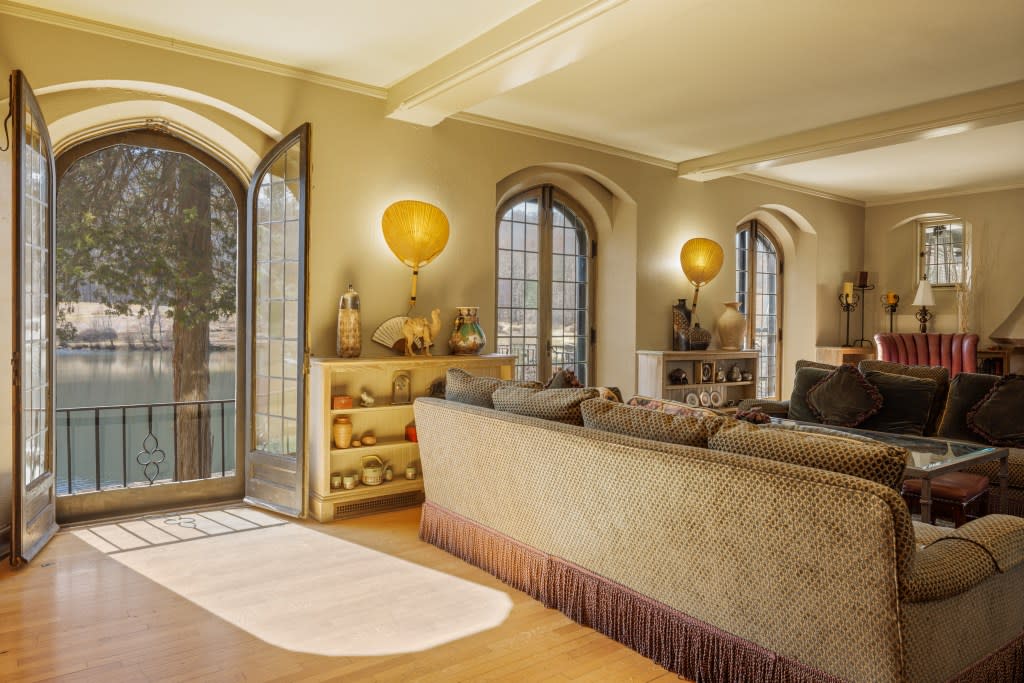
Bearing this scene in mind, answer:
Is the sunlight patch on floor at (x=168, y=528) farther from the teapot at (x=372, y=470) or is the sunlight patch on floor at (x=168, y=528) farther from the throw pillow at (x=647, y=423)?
the throw pillow at (x=647, y=423)

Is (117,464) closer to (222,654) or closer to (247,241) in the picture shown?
(247,241)

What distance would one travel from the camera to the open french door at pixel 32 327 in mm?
3139

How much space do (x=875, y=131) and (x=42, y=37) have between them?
5.30 metres

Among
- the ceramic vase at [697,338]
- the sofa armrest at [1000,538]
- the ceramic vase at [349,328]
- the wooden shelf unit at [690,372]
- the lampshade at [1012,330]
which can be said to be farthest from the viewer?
the lampshade at [1012,330]

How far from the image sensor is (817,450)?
2.06 metres

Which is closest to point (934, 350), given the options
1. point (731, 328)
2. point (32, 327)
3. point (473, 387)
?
point (731, 328)

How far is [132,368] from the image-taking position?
15.2ft

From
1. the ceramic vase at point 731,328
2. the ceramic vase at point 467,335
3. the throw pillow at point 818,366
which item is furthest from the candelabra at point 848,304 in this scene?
the ceramic vase at point 467,335

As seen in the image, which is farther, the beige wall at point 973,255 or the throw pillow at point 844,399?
the beige wall at point 973,255

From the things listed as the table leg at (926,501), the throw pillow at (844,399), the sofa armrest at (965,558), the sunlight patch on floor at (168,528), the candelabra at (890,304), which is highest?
the candelabra at (890,304)

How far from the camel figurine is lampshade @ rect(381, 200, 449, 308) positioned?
383mm

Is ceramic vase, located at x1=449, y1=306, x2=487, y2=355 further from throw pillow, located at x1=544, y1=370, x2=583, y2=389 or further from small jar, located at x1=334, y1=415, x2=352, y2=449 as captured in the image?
throw pillow, located at x1=544, y1=370, x2=583, y2=389

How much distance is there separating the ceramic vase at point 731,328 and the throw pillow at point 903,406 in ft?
6.23

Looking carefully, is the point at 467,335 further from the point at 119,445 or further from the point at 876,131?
the point at 876,131
